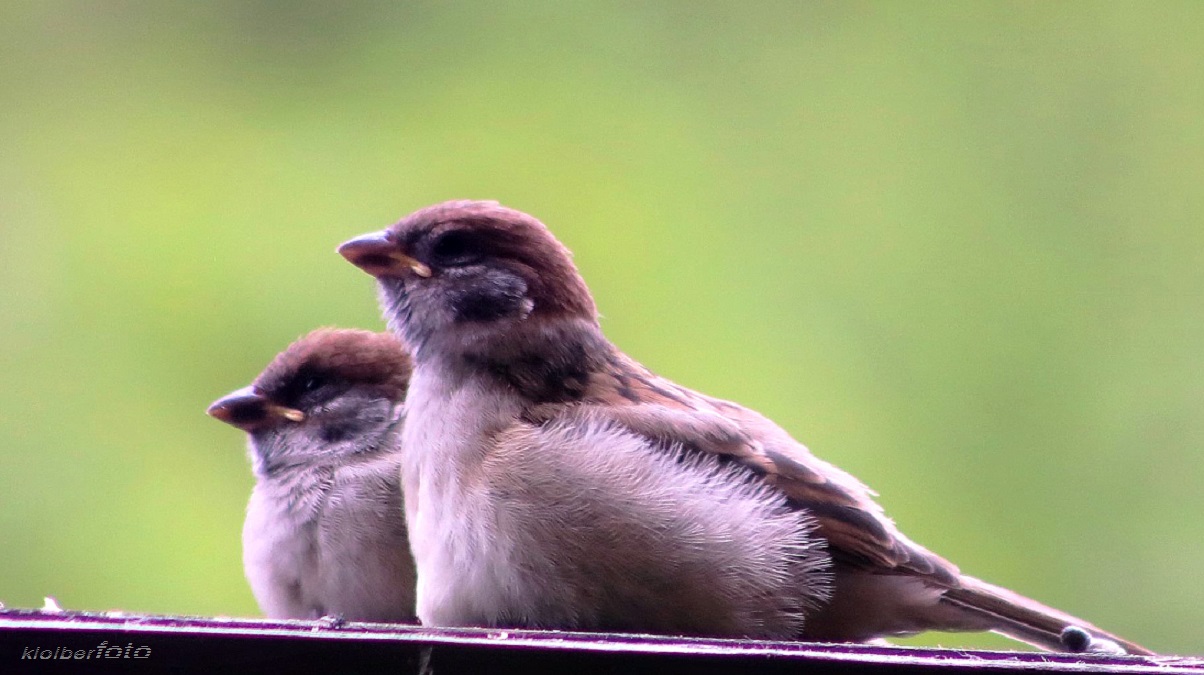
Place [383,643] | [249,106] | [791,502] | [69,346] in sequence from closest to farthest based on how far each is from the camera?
1. [383,643]
2. [791,502]
3. [69,346]
4. [249,106]

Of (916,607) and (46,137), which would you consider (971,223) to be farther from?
(46,137)

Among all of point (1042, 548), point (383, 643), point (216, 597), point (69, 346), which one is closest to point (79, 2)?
point (69, 346)

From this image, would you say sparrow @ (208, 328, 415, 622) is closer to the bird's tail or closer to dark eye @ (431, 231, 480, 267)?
dark eye @ (431, 231, 480, 267)

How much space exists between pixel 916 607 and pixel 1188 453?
1723mm

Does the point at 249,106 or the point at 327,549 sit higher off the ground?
the point at 249,106

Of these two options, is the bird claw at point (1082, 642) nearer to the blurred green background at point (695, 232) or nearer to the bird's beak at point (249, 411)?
the bird's beak at point (249, 411)

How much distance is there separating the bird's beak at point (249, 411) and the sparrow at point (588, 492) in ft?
1.23

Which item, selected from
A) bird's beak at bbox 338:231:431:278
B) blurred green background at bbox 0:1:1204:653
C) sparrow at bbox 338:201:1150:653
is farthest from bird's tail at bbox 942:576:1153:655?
blurred green background at bbox 0:1:1204:653

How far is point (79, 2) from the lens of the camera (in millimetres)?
4930

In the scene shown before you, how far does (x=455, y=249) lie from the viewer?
2582 millimetres

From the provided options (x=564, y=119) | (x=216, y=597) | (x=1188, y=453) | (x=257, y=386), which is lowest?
(x=216, y=597)

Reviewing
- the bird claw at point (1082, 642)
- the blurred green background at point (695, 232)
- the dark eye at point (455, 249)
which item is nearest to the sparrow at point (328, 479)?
the dark eye at point (455, 249)

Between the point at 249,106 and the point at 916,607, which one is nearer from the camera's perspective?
the point at 916,607

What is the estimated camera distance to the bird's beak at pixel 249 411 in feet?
9.21
